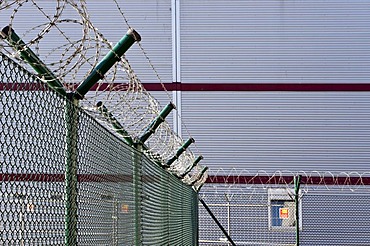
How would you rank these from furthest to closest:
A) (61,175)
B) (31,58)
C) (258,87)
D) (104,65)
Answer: (258,87) < (104,65) < (61,175) < (31,58)

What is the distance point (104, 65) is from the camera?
10.8ft

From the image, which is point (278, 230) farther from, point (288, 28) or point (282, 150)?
point (288, 28)

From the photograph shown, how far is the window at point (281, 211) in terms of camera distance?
15.4 meters

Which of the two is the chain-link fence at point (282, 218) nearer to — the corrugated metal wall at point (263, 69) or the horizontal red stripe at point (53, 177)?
the corrugated metal wall at point (263, 69)

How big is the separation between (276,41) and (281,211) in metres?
4.47

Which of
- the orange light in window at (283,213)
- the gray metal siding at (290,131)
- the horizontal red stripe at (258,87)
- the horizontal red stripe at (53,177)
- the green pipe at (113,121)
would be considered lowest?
the horizontal red stripe at (53,177)

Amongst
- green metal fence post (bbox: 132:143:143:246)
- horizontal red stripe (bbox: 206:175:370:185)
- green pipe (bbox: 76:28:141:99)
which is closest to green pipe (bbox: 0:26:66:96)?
green pipe (bbox: 76:28:141:99)

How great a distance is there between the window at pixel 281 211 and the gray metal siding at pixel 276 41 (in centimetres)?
Result: 307

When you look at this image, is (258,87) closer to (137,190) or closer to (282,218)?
(282,218)

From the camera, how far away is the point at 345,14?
17625 millimetres

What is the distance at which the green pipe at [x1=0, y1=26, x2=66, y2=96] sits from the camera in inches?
90.9

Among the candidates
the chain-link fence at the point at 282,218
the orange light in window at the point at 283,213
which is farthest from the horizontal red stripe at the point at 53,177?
the chain-link fence at the point at 282,218

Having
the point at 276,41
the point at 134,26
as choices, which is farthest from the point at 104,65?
the point at 134,26

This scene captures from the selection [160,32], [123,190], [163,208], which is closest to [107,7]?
[160,32]
